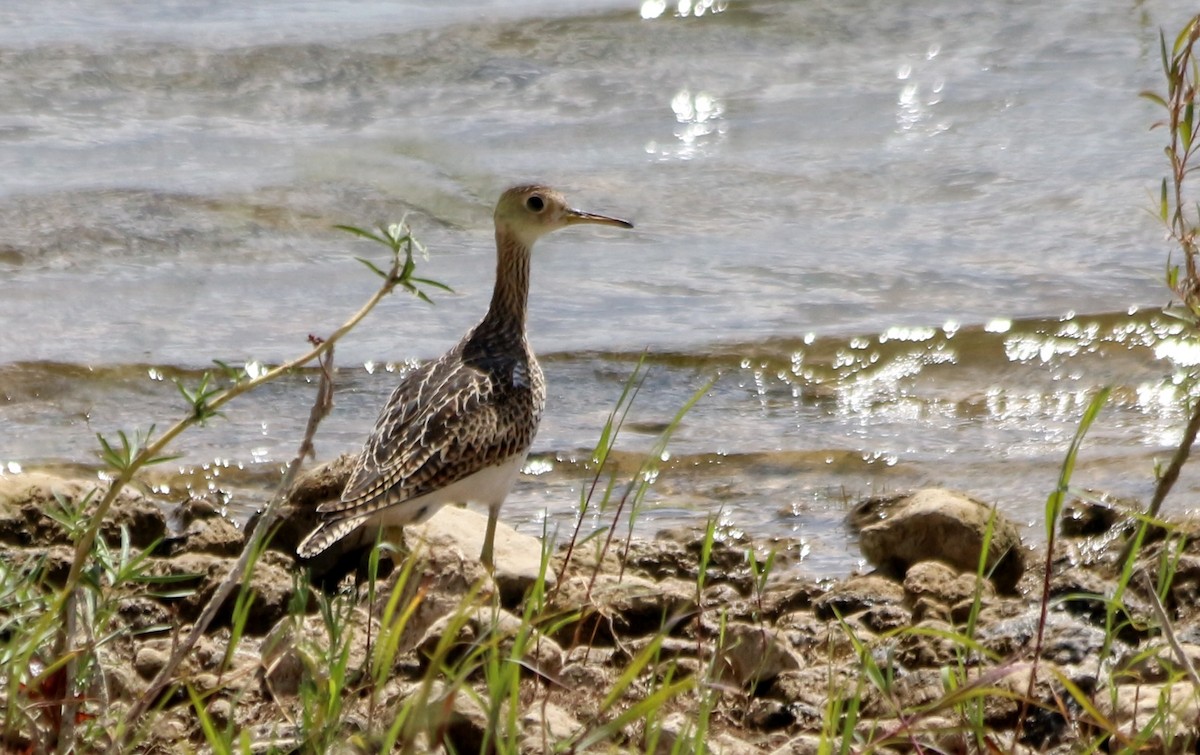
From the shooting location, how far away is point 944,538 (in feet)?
19.3

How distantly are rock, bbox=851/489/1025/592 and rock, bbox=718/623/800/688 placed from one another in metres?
1.17

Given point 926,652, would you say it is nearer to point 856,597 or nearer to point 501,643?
point 856,597

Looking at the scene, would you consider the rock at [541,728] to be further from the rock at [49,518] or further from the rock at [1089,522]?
the rock at [1089,522]

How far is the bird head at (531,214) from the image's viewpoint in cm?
786

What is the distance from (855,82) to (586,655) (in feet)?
31.2

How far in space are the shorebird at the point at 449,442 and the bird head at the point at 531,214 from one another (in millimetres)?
665

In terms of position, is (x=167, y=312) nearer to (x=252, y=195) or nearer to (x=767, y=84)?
(x=252, y=195)

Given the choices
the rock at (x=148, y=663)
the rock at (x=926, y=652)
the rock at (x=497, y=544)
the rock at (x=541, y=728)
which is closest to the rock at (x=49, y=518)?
the rock at (x=497, y=544)

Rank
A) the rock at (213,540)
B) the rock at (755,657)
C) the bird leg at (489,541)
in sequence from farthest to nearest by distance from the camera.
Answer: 1. the rock at (213,540)
2. the bird leg at (489,541)
3. the rock at (755,657)

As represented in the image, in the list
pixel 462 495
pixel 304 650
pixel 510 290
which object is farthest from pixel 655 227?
pixel 304 650

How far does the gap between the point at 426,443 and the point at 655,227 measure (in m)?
4.90

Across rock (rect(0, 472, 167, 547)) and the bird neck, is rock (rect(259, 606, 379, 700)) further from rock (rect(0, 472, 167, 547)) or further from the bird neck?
the bird neck

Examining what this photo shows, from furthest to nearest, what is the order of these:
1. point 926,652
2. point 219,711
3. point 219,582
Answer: point 219,582 → point 926,652 → point 219,711

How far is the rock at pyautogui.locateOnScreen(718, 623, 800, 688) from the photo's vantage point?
15.6 feet
